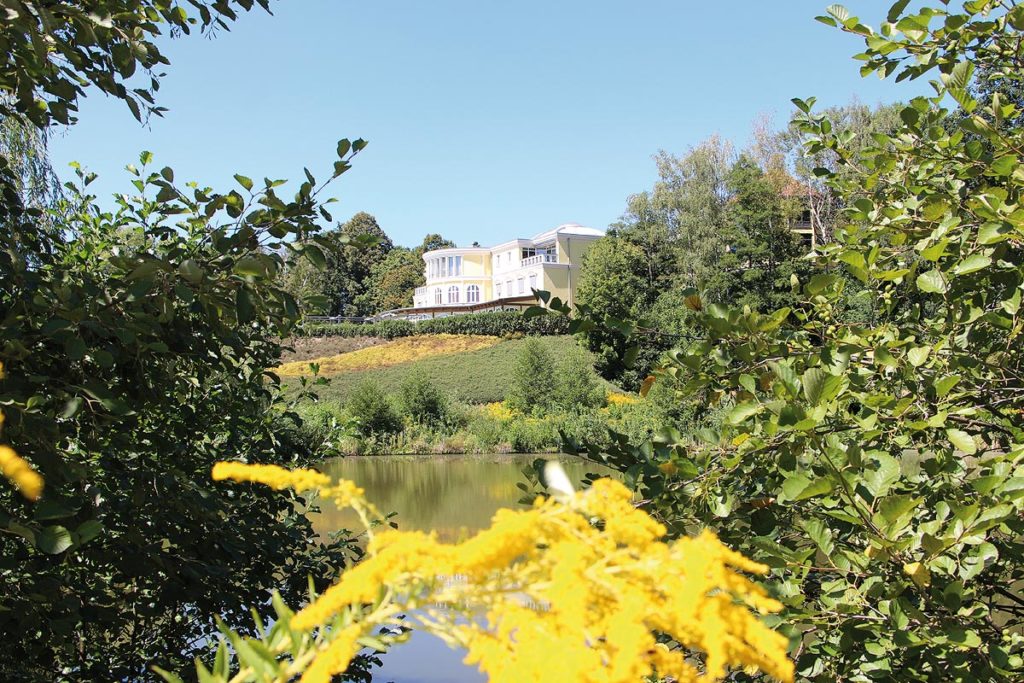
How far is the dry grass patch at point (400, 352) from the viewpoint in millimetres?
43906

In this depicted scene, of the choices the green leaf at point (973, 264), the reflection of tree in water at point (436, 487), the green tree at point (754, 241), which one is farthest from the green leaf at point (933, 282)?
the green tree at point (754, 241)

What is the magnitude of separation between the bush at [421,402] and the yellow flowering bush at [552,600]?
28.1 m

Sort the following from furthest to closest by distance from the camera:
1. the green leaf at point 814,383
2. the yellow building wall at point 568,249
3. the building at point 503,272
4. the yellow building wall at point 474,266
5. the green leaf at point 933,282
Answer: the yellow building wall at point 474,266 < the yellow building wall at point 568,249 < the building at point 503,272 < the green leaf at point 933,282 < the green leaf at point 814,383

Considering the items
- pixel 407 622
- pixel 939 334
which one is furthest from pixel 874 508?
pixel 407 622

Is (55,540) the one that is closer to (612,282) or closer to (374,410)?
(374,410)

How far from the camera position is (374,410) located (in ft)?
89.1

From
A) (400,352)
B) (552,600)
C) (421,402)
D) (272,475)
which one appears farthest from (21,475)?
(400,352)

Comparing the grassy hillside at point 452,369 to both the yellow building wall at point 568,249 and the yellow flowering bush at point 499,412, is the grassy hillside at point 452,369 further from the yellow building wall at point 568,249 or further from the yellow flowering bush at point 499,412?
the yellow building wall at point 568,249

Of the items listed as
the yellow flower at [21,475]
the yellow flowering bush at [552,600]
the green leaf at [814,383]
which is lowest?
the yellow flowering bush at [552,600]

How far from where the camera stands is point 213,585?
125 inches

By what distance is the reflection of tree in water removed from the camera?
1401 centimetres

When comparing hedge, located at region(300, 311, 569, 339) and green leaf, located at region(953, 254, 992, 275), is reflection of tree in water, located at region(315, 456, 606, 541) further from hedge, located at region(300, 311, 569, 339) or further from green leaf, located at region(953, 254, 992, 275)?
hedge, located at region(300, 311, 569, 339)

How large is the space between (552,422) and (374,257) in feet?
169

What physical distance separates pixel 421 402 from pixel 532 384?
504cm
